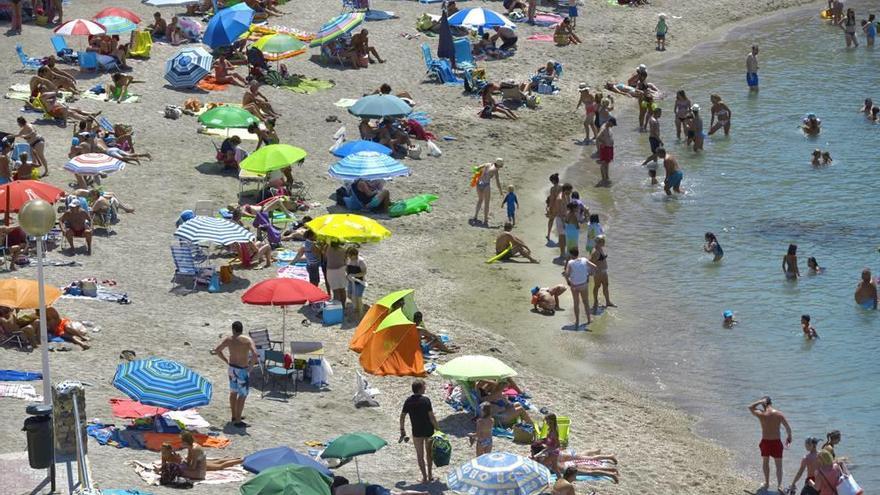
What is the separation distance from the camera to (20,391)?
17.1 metres

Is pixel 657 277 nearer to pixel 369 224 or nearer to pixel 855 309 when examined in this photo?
pixel 855 309

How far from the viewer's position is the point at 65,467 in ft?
48.5

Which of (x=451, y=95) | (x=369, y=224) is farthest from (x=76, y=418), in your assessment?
(x=451, y=95)

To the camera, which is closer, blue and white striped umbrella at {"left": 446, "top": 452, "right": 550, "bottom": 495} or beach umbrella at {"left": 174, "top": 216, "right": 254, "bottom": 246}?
blue and white striped umbrella at {"left": 446, "top": 452, "right": 550, "bottom": 495}

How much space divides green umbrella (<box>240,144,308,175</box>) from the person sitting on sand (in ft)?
16.2

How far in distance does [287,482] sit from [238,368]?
148 inches

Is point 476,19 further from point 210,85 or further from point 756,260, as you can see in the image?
point 756,260

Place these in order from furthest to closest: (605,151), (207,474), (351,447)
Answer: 1. (605,151)
2. (207,474)
3. (351,447)

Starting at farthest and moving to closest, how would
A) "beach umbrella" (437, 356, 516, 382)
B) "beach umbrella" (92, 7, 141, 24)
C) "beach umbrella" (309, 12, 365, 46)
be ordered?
"beach umbrella" (309, 12, 365, 46)
"beach umbrella" (92, 7, 141, 24)
"beach umbrella" (437, 356, 516, 382)

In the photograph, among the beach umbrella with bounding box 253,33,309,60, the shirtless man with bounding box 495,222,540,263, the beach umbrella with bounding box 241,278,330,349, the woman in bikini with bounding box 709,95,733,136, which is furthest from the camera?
the woman in bikini with bounding box 709,95,733,136

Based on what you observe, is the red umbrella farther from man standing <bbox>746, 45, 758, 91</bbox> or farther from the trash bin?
man standing <bbox>746, 45, 758, 91</bbox>

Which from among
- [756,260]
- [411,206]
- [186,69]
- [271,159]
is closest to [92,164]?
[271,159]

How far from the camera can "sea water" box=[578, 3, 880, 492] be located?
20.1m

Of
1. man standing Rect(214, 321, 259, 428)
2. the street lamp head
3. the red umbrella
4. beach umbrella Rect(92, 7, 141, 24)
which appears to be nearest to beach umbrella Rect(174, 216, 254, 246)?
the red umbrella
